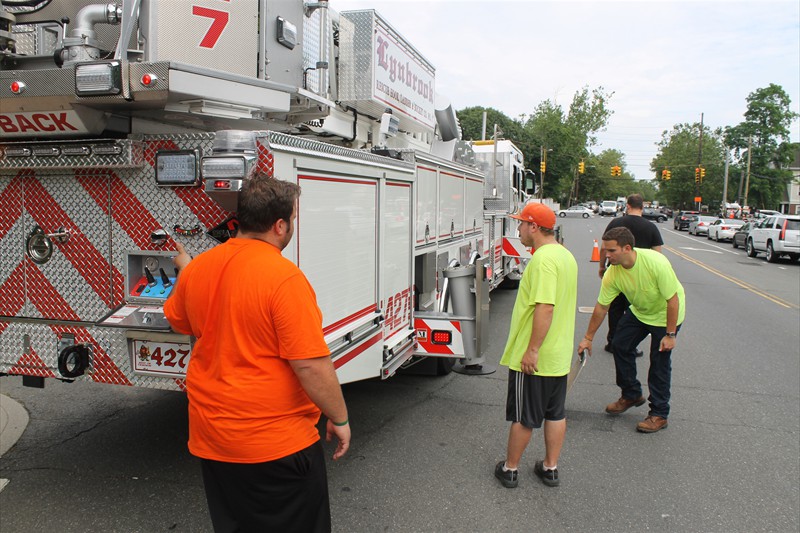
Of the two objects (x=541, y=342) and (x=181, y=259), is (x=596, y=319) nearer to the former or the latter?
(x=541, y=342)

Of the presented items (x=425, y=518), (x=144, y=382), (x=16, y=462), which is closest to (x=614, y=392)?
(x=425, y=518)

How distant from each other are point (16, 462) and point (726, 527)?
182 inches

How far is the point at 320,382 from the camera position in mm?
2203

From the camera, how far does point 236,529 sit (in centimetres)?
240

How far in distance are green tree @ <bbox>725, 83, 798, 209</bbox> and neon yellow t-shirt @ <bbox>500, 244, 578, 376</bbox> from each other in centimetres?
7002

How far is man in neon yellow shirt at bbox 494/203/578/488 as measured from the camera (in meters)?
3.86

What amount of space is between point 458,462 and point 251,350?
8.92 feet

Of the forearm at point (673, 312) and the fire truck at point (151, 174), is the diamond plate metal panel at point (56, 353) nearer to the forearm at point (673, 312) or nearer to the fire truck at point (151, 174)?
the fire truck at point (151, 174)

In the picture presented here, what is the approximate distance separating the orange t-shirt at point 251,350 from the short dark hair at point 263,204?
7cm

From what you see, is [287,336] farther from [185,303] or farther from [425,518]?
[425,518]

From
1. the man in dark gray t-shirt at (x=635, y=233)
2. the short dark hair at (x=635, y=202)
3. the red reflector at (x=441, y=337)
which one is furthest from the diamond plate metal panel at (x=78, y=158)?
the short dark hair at (x=635, y=202)

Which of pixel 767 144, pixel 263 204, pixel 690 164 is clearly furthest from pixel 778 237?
pixel 690 164

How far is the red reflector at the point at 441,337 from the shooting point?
17.1ft

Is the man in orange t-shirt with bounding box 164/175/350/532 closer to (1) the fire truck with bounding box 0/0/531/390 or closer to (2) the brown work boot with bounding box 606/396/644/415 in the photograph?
(1) the fire truck with bounding box 0/0/531/390
